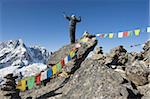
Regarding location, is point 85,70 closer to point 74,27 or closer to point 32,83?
point 32,83

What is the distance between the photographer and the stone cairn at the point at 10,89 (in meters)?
20.1

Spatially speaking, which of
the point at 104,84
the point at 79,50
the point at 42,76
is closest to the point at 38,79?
the point at 42,76

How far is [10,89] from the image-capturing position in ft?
66.8

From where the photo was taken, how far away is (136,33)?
3008 cm

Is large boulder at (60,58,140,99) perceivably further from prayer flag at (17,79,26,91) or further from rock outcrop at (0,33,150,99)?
prayer flag at (17,79,26,91)

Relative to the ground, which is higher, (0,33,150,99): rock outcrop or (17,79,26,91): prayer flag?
(0,33,150,99): rock outcrop

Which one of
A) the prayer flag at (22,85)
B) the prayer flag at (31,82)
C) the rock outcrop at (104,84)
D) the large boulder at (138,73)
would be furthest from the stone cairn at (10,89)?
the large boulder at (138,73)

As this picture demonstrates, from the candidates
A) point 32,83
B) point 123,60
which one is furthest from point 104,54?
point 32,83

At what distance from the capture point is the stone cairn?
20.1 meters

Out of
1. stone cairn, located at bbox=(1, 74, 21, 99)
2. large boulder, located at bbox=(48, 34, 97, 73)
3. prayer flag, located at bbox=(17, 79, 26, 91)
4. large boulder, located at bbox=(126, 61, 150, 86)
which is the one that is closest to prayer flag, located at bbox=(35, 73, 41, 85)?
prayer flag, located at bbox=(17, 79, 26, 91)

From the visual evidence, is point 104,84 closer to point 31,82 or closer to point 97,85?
point 97,85

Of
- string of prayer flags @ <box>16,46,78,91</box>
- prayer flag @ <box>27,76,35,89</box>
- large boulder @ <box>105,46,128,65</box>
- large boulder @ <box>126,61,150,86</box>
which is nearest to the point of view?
large boulder @ <box>126,61,150,86</box>

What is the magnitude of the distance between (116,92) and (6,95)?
902 cm

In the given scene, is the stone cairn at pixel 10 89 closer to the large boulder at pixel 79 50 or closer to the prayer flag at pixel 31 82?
the prayer flag at pixel 31 82
